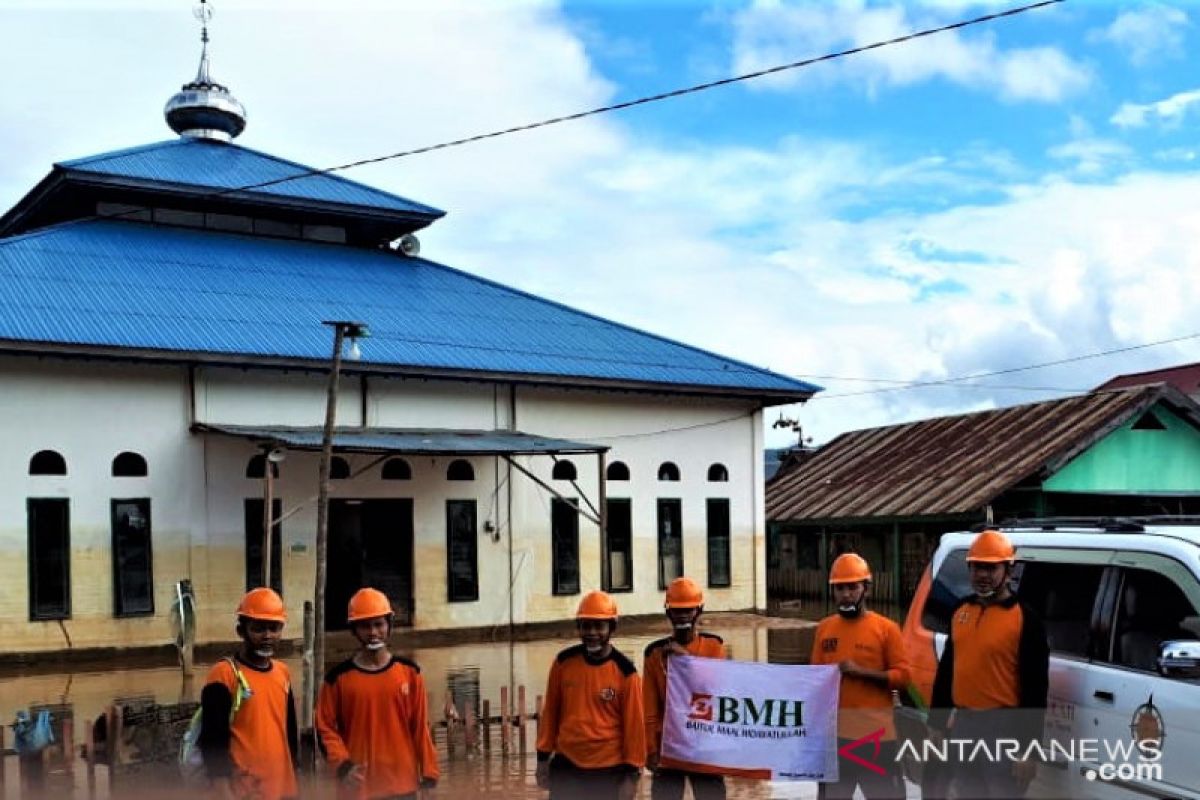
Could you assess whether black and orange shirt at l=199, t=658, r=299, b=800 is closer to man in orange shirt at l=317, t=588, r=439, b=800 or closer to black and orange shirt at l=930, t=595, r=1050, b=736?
man in orange shirt at l=317, t=588, r=439, b=800

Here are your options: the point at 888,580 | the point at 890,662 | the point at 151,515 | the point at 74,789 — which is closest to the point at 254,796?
the point at 890,662

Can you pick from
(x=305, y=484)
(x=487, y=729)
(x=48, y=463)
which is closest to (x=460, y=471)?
(x=305, y=484)

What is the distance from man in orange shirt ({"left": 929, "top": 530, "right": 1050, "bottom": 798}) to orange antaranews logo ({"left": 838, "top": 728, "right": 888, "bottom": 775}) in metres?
0.39

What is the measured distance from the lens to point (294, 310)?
23422 mm

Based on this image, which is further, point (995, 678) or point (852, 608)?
point (852, 608)

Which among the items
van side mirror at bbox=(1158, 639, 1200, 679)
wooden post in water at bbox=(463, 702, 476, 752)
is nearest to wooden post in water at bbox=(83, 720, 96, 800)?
wooden post in water at bbox=(463, 702, 476, 752)

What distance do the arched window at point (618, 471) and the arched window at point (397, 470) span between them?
434 cm

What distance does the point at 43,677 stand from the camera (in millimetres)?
18531

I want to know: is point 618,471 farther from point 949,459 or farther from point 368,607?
point 368,607

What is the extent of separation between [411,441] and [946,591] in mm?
14100

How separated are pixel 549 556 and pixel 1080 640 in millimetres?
18039

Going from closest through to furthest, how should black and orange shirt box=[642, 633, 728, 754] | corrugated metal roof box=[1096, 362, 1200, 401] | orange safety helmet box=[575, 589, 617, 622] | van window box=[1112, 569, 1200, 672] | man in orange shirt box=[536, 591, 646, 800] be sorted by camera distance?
man in orange shirt box=[536, 591, 646, 800] → orange safety helmet box=[575, 589, 617, 622] → van window box=[1112, 569, 1200, 672] → black and orange shirt box=[642, 633, 728, 754] → corrugated metal roof box=[1096, 362, 1200, 401]

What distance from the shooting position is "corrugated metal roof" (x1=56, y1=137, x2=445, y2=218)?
25.0 meters

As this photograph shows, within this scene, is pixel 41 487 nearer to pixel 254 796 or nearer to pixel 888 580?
pixel 254 796
